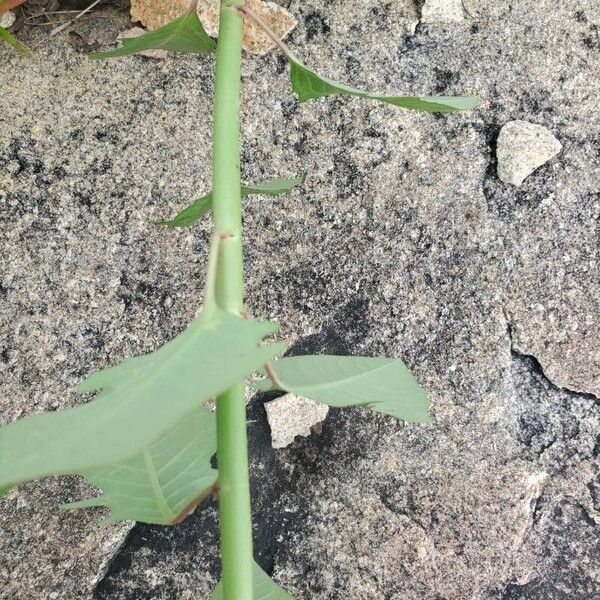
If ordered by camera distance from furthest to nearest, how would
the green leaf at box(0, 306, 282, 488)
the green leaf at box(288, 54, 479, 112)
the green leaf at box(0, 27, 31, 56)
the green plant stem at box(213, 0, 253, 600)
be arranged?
the green leaf at box(0, 27, 31, 56), the green leaf at box(288, 54, 479, 112), the green plant stem at box(213, 0, 253, 600), the green leaf at box(0, 306, 282, 488)

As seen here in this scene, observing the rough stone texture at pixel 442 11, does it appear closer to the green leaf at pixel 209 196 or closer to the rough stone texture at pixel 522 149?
the rough stone texture at pixel 522 149

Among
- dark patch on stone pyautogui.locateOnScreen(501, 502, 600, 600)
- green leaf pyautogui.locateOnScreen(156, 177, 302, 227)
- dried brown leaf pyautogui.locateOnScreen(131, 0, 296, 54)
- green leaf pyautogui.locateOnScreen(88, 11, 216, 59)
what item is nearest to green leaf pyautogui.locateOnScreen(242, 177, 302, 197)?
green leaf pyautogui.locateOnScreen(156, 177, 302, 227)

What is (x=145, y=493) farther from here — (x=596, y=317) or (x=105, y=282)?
(x=596, y=317)

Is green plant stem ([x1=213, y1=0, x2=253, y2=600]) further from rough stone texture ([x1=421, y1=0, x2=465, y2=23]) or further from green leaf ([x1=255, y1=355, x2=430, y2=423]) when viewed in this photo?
rough stone texture ([x1=421, y1=0, x2=465, y2=23])

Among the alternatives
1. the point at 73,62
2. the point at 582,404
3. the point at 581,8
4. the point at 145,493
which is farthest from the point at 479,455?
the point at 73,62

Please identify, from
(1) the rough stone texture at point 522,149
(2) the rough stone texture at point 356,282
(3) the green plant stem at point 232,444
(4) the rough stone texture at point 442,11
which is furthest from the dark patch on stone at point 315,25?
(3) the green plant stem at point 232,444

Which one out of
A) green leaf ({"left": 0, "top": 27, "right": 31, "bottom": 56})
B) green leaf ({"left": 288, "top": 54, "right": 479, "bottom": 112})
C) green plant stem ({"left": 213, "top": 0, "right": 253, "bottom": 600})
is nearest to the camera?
green plant stem ({"left": 213, "top": 0, "right": 253, "bottom": 600})

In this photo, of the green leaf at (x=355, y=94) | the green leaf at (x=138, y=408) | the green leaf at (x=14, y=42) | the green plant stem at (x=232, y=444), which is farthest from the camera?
the green leaf at (x=14, y=42)
